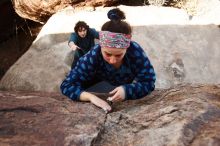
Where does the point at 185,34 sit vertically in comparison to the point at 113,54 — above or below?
below

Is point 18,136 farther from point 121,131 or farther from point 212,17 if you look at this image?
point 212,17

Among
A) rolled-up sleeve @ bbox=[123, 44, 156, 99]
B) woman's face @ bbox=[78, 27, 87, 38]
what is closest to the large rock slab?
woman's face @ bbox=[78, 27, 87, 38]

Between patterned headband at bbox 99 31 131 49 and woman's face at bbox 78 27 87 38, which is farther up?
patterned headband at bbox 99 31 131 49

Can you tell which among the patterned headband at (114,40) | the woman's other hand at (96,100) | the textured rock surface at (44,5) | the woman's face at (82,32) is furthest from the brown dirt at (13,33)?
the patterned headband at (114,40)

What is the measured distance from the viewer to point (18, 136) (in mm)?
2484

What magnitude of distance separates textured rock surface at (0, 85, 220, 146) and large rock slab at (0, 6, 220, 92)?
3863 mm

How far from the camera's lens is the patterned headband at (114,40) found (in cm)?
289

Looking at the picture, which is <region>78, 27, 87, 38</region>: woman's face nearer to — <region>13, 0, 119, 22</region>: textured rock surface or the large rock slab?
the large rock slab

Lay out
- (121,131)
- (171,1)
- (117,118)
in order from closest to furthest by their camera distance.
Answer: (121,131) < (117,118) < (171,1)

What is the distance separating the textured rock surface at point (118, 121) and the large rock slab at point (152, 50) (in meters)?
3.86

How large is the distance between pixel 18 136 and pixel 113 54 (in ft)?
2.98

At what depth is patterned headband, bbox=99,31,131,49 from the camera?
2887 millimetres

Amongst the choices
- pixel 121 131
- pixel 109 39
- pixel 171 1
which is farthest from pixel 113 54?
pixel 171 1

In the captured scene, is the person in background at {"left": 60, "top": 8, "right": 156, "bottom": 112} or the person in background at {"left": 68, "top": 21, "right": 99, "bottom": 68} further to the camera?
the person in background at {"left": 68, "top": 21, "right": 99, "bottom": 68}
